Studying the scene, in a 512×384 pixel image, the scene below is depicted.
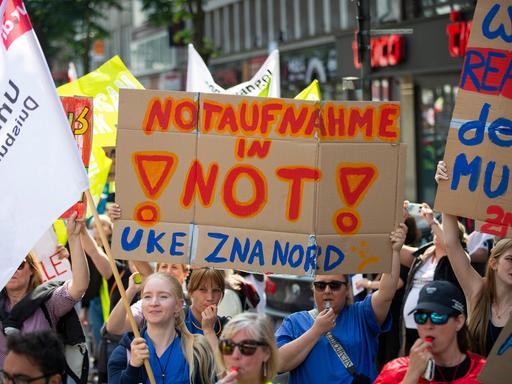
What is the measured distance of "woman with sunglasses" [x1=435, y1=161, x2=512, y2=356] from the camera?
574 centimetres

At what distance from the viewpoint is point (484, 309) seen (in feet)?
19.2

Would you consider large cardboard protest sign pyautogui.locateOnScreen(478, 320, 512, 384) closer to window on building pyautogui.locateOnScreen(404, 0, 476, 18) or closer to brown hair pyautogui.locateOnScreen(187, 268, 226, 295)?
brown hair pyautogui.locateOnScreen(187, 268, 226, 295)

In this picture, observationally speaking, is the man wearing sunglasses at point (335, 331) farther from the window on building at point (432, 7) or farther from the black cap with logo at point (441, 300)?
the window on building at point (432, 7)

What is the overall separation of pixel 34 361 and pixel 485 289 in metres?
2.38

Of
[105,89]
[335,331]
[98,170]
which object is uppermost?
[105,89]

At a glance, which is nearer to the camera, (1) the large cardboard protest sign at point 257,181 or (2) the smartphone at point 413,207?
(1) the large cardboard protest sign at point 257,181

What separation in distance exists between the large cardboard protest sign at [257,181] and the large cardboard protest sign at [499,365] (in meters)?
1.28

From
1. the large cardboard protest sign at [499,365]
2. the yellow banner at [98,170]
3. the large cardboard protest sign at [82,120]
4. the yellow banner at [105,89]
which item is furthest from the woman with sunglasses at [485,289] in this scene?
the yellow banner at [105,89]

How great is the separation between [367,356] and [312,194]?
89 cm

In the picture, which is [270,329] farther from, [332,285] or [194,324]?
[194,324]

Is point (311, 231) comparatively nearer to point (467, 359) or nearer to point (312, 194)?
point (312, 194)

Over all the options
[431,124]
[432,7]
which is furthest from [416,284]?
[431,124]

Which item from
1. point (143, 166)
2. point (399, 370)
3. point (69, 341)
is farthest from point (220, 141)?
point (399, 370)

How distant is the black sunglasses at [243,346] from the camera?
495 cm
